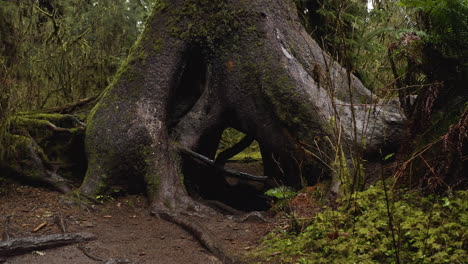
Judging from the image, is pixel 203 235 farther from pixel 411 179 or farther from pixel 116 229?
pixel 411 179

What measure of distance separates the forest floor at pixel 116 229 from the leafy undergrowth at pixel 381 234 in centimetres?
68

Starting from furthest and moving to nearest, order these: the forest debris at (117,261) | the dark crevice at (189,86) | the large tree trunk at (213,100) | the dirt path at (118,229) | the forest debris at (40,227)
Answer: the dark crevice at (189,86) → the large tree trunk at (213,100) → the forest debris at (40,227) → the dirt path at (118,229) → the forest debris at (117,261)

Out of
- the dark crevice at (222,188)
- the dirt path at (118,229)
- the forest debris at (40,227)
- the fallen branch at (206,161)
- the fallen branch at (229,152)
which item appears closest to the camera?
the dirt path at (118,229)

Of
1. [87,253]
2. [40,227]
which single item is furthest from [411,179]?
[40,227]

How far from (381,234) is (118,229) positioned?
11.5 feet

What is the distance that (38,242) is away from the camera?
14.8 ft

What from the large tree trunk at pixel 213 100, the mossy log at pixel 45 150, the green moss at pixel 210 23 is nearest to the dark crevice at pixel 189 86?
the large tree trunk at pixel 213 100

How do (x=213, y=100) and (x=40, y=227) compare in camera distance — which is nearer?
(x=40, y=227)

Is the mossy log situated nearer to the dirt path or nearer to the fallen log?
the dirt path

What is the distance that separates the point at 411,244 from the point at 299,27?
487 centimetres

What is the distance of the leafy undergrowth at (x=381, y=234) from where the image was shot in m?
3.12

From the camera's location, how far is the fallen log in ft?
14.0

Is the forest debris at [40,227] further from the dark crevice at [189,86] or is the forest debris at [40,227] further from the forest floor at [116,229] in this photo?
the dark crevice at [189,86]

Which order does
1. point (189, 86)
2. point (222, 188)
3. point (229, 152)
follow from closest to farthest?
point (189, 86) → point (229, 152) → point (222, 188)
